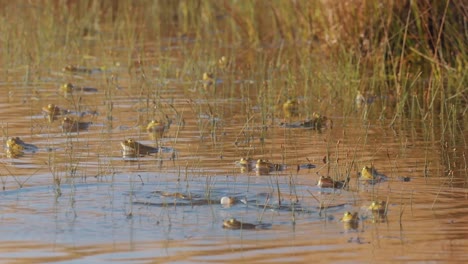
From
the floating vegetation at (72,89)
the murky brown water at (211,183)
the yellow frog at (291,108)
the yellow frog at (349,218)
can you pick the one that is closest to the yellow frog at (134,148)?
the murky brown water at (211,183)

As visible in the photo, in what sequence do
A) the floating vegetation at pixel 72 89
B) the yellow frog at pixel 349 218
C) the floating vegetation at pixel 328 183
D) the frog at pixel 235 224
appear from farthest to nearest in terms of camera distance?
the floating vegetation at pixel 72 89, the floating vegetation at pixel 328 183, the yellow frog at pixel 349 218, the frog at pixel 235 224

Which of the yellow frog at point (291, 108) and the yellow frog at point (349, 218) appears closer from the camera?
the yellow frog at point (349, 218)

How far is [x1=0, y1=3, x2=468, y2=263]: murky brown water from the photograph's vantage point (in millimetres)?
5391

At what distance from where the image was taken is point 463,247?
539 centimetres

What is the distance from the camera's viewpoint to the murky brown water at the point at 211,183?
17.7ft

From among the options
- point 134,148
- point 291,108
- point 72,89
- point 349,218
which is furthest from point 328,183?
point 72,89

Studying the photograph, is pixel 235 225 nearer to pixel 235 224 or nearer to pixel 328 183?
pixel 235 224

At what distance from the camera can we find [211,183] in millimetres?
6715

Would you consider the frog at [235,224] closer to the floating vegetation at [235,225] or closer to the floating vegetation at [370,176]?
the floating vegetation at [235,225]

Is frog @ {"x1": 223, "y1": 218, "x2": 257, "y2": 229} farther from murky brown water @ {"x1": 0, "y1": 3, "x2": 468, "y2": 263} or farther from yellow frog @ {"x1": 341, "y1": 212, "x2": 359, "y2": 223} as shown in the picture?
yellow frog @ {"x1": 341, "y1": 212, "x2": 359, "y2": 223}

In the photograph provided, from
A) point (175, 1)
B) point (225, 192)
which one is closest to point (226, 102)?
point (225, 192)

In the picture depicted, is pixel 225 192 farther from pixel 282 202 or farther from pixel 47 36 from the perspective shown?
pixel 47 36

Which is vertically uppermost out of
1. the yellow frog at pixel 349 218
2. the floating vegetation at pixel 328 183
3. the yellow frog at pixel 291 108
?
the yellow frog at pixel 291 108

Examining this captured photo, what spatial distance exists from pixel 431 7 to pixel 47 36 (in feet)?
15.9
